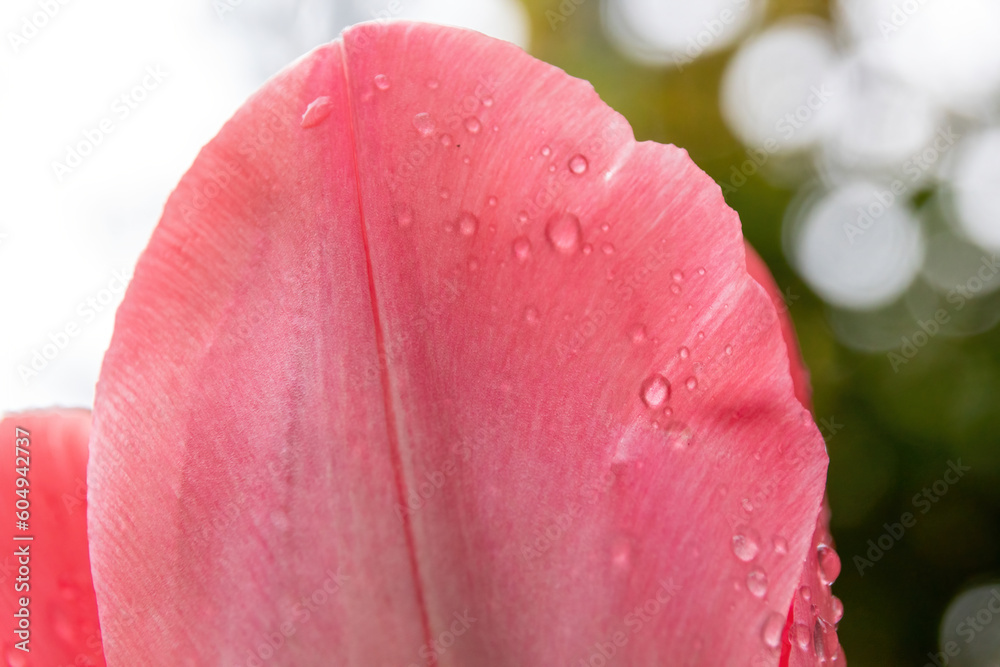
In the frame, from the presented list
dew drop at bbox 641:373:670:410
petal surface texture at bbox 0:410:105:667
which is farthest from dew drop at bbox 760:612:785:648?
petal surface texture at bbox 0:410:105:667

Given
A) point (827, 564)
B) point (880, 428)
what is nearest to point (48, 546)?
point (827, 564)

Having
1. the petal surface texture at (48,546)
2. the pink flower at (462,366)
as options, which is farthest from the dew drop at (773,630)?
the petal surface texture at (48,546)

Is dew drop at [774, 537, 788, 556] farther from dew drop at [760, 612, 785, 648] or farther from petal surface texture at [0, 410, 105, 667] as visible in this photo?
petal surface texture at [0, 410, 105, 667]

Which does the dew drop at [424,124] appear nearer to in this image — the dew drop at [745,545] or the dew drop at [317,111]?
the dew drop at [317,111]

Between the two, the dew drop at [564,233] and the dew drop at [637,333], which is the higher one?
the dew drop at [564,233]

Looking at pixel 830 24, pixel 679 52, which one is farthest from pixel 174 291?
pixel 830 24

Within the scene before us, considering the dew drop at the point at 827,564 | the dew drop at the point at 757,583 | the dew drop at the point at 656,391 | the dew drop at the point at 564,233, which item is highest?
the dew drop at the point at 564,233

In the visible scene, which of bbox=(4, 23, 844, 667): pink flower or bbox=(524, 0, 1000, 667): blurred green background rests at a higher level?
bbox=(4, 23, 844, 667): pink flower
